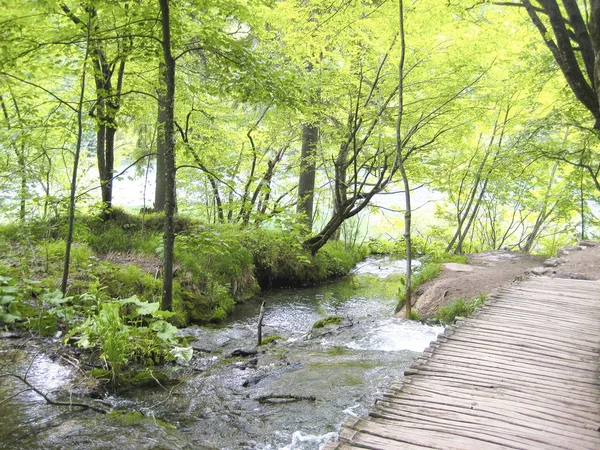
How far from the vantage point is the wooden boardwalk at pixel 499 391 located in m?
3.07

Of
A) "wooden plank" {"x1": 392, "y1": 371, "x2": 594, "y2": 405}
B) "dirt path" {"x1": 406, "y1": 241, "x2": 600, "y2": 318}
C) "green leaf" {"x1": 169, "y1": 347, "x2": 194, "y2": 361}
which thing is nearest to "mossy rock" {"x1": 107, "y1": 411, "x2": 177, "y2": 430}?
"green leaf" {"x1": 169, "y1": 347, "x2": 194, "y2": 361}

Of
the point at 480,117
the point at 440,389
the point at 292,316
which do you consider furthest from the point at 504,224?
the point at 440,389

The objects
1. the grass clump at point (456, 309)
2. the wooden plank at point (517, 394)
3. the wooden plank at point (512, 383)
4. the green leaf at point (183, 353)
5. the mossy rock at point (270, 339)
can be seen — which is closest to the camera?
the wooden plank at point (517, 394)

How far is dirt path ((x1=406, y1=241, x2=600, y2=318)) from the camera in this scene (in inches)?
348

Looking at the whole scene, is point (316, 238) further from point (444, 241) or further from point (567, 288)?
point (444, 241)

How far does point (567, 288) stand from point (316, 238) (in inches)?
277

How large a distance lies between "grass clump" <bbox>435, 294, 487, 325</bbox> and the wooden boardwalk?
179 centimetres

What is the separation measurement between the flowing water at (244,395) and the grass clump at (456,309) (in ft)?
2.28

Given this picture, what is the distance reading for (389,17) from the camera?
29.7 ft

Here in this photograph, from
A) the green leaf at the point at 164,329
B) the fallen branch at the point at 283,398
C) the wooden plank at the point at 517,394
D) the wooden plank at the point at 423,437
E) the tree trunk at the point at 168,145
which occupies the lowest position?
the fallen branch at the point at 283,398

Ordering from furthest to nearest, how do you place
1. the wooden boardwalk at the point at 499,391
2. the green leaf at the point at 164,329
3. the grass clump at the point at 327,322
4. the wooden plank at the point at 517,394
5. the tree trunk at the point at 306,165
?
1. the tree trunk at the point at 306,165
2. the grass clump at the point at 327,322
3. the green leaf at the point at 164,329
4. the wooden plank at the point at 517,394
5. the wooden boardwalk at the point at 499,391

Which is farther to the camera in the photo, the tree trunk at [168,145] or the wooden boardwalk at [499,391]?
the tree trunk at [168,145]

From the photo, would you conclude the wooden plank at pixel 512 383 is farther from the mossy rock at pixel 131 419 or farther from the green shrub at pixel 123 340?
the green shrub at pixel 123 340

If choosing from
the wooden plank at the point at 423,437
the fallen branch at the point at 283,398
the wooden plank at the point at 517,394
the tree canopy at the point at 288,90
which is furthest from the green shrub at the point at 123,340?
the wooden plank at the point at 517,394
